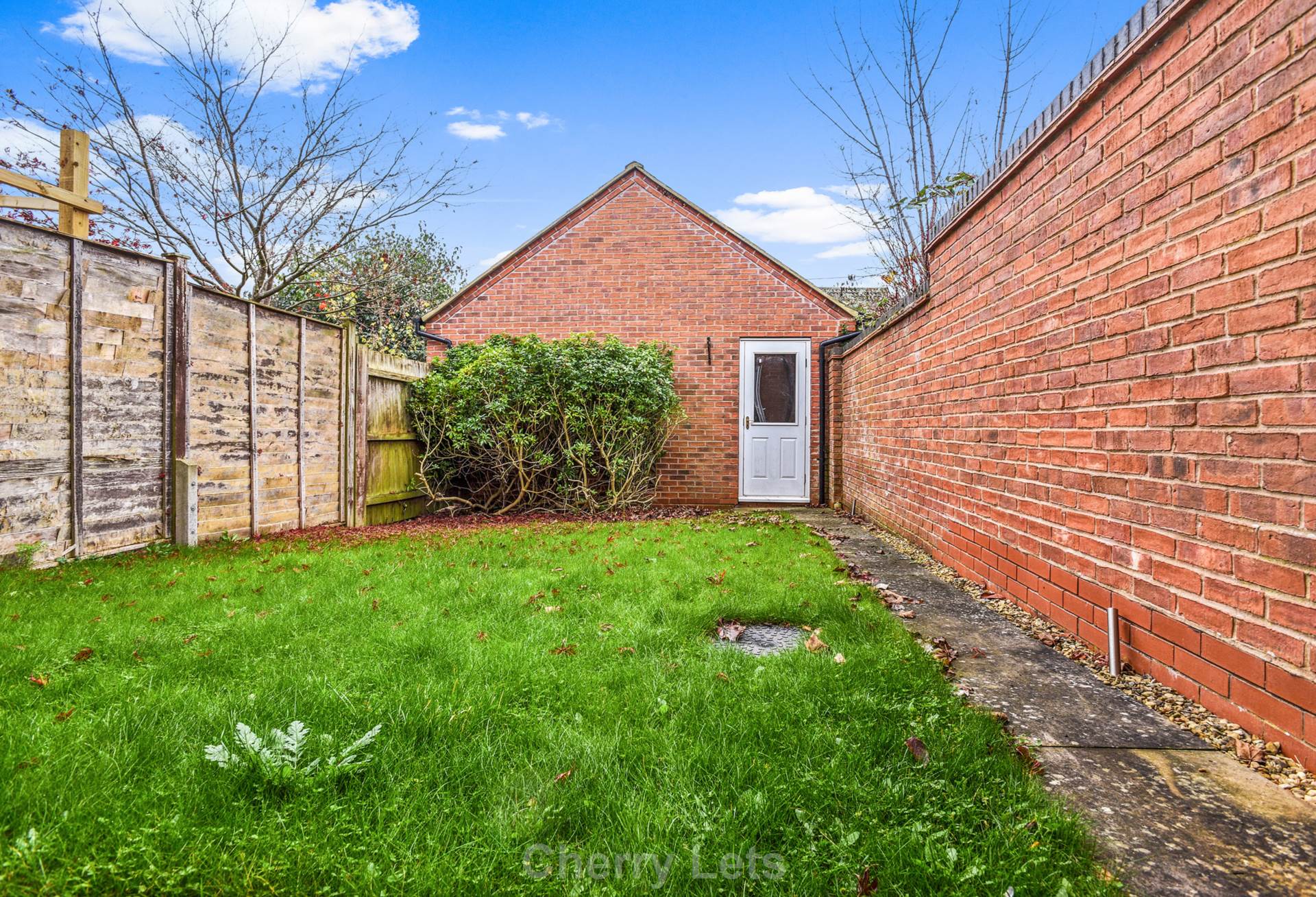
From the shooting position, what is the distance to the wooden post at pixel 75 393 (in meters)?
4.05

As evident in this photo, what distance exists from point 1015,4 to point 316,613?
8812 mm

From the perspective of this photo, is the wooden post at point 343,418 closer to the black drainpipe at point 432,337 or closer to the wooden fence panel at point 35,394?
the wooden fence panel at point 35,394

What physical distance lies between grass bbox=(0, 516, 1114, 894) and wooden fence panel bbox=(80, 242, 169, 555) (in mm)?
1242

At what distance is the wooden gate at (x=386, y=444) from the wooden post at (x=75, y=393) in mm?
2595

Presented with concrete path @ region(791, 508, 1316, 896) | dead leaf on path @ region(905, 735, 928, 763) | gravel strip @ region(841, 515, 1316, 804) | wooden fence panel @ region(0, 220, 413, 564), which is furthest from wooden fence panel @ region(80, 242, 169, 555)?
gravel strip @ region(841, 515, 1316, 804)

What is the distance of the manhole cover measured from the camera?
2.72 meters

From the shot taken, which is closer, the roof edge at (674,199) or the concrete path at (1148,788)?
the concrete path at (1148,788)

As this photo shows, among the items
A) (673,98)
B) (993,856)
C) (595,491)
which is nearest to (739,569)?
(993,856)

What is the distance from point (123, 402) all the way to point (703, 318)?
23.4 feet

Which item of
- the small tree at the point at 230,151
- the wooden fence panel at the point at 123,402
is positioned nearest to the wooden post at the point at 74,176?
the wooden fence panel at the point at 123,402

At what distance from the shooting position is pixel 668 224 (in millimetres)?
9602

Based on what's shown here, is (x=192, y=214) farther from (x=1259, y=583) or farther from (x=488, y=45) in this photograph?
(x=1259, y=583)

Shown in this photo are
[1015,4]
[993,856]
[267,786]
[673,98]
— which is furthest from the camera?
[673,98]

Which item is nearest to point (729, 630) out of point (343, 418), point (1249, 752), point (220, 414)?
point (1249, 752)
